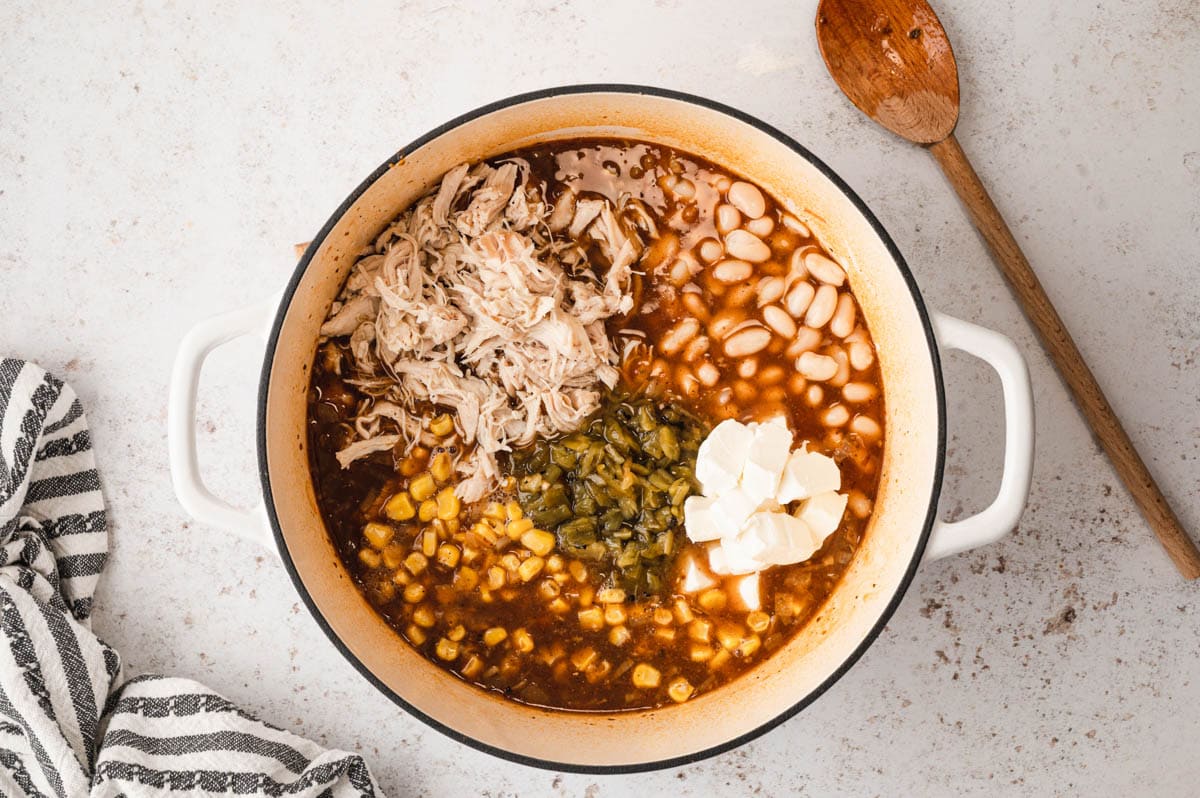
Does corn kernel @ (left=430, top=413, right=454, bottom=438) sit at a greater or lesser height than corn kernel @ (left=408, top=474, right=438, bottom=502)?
greater

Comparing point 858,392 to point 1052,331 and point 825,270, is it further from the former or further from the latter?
point 1052,331

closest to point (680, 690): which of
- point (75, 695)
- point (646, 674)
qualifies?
point (646, 674)

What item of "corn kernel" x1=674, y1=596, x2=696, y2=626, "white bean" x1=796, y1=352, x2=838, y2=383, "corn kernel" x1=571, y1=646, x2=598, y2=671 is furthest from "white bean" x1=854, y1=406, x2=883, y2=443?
"corn kernel" x1=571, y1=646, x2=598, y2=671

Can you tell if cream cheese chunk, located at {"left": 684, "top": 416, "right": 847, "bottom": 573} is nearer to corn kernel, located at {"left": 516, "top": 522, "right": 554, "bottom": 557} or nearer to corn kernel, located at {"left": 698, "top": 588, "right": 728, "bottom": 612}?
corn kernel, located at {"left": 698, "top": 588, "right": 728, "bottom": 612}

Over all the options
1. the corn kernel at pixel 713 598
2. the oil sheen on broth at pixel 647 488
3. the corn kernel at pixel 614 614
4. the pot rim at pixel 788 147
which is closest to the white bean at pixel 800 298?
the oil sheen on broth at pixel 647 488

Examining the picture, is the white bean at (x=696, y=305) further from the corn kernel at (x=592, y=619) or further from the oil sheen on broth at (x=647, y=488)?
the corn kernel at (x=592, y=619)

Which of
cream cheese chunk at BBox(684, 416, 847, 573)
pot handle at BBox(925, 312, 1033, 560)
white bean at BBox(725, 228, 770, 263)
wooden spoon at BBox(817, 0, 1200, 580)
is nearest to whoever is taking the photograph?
pot handle at BBox(925, 312, 1033, 560)
